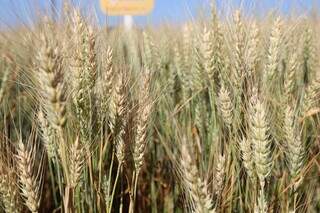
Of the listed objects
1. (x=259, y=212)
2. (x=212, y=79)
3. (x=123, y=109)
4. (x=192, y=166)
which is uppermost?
(x=212, y=79)

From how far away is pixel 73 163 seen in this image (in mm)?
988

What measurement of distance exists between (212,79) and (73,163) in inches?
28.4

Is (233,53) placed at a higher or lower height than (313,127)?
higher

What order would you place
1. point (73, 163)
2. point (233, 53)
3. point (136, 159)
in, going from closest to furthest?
point (73, 163)
point (136, 159)
point (233, 53)

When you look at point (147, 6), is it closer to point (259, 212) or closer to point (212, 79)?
point (212, 79)

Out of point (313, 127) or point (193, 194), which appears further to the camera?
point (313, 127)

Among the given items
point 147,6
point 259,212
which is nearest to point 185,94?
point 259,212

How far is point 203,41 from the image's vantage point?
1.53 meters

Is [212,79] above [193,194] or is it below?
above

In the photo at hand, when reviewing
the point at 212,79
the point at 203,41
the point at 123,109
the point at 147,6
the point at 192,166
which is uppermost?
the point at 147,6

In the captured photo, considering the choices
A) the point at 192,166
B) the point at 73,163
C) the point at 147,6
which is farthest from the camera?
the point at 147,6

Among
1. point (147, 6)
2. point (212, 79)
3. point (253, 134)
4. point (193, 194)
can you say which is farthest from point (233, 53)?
point (147, 6)

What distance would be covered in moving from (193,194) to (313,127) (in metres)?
0.97

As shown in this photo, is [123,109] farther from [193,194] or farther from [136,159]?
[193,194]
